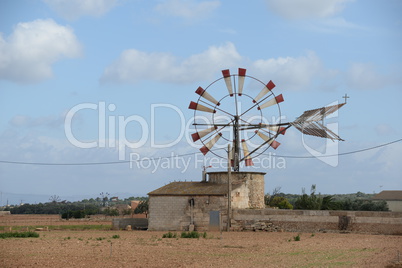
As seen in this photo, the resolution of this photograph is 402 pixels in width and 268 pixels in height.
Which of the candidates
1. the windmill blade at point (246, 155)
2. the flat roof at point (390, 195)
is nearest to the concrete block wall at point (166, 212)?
the windmill blade at point (246, 155)

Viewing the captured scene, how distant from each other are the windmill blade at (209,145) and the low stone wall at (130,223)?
494cm

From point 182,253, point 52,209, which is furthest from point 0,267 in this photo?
point 52,209

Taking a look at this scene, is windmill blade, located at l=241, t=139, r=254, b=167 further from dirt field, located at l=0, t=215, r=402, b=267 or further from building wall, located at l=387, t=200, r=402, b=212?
building wall, located at l=387, t=200, r=402, b=212

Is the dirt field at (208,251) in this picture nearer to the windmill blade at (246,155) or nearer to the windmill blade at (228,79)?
the windmill blade at (246,155)

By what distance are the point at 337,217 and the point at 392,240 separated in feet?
13.9

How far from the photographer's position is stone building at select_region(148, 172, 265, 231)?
3045 centimetres

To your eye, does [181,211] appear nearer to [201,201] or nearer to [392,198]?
[201,201]

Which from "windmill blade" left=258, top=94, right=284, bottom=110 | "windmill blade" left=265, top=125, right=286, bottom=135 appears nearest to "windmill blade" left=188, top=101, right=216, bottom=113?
"windmill blade" left=258, top=94, right=284, bottom=110

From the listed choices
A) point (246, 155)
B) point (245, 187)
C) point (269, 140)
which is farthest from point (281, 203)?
point (245, 187)

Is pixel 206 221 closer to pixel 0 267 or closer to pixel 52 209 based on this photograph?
pixel 0 267

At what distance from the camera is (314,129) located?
3102 centimetres

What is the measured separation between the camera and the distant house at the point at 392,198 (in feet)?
227

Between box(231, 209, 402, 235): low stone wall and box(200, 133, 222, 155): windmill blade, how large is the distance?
395cm

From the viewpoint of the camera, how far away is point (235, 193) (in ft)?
102
